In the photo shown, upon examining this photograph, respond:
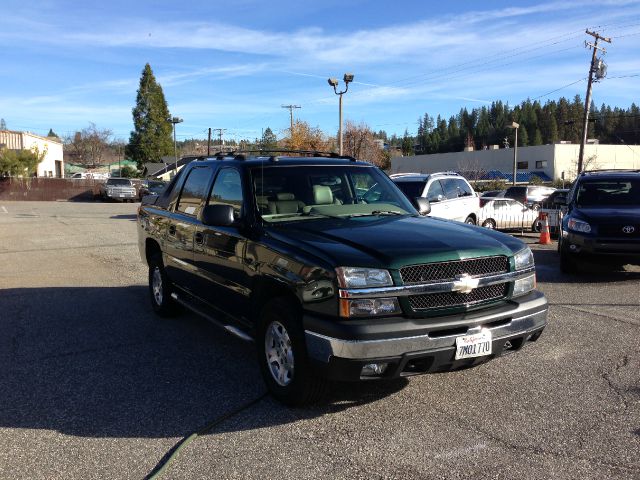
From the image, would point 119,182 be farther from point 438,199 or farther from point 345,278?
point 345,278

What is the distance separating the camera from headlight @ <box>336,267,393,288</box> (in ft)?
12.0

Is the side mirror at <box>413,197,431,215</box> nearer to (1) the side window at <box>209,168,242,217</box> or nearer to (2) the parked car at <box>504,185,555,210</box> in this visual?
(1) the side window at <box>209,168,242,217</box>

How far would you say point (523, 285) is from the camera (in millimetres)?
4344

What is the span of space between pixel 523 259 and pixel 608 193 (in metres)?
6.81

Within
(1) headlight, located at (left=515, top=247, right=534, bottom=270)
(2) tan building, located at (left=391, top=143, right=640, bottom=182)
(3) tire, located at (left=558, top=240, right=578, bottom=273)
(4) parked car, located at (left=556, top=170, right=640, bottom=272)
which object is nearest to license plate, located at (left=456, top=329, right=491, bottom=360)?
(1) headlight, located at (left=515, top=247, right=534, bottom=270)

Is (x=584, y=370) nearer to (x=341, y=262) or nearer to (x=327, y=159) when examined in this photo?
(x=341, y=262)

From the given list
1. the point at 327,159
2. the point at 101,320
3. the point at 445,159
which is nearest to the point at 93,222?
the point at 101,320

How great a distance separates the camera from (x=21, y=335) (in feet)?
20.3

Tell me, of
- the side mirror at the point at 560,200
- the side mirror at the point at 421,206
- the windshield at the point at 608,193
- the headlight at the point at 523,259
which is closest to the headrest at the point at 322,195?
the side mirror at the point at 421,206

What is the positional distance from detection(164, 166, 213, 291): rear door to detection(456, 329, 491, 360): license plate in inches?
A: 115

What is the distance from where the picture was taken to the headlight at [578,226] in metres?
9.18

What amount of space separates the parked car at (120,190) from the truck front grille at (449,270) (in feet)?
121

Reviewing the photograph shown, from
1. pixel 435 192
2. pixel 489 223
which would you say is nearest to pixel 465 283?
pixel 435 192

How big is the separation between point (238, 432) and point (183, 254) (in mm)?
2564
